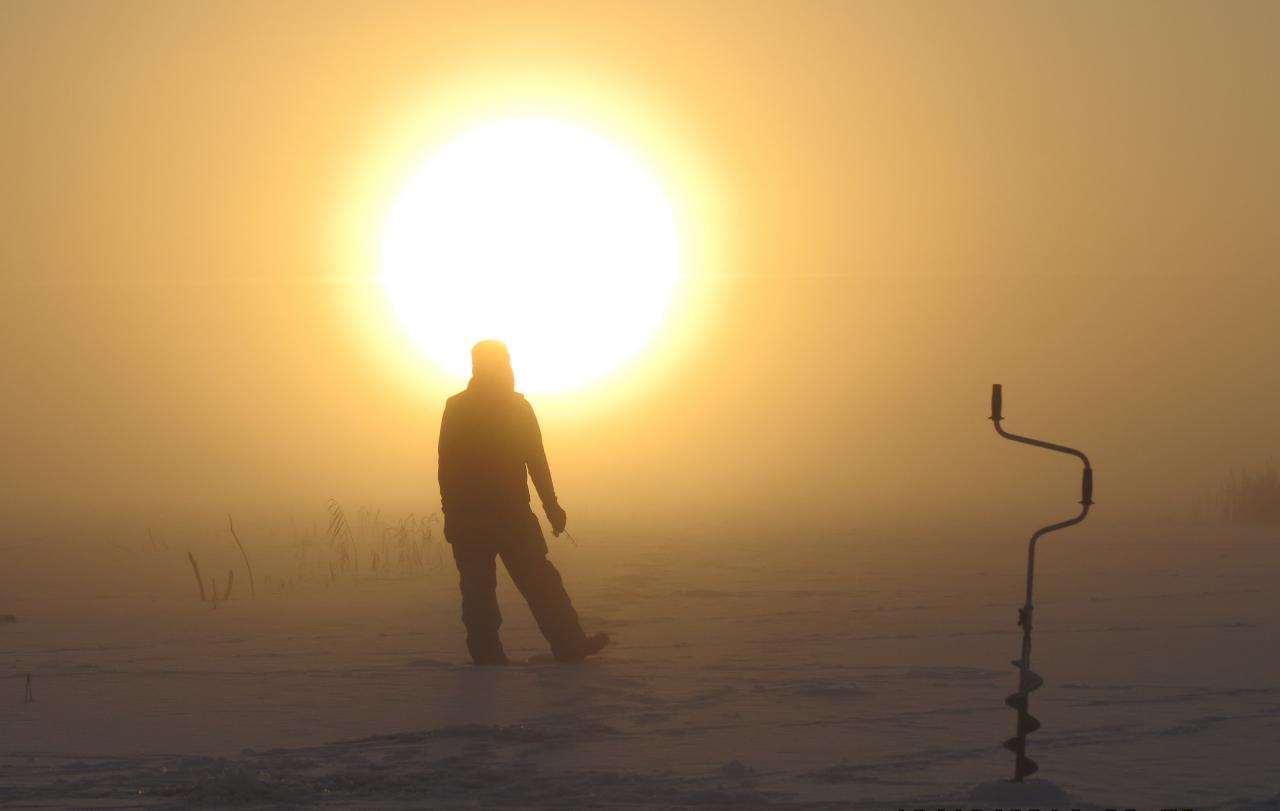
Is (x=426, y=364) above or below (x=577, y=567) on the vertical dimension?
above

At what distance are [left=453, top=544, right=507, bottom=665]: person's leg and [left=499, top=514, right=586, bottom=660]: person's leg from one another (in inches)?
5.5

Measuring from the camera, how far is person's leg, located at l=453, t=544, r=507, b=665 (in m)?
9.03

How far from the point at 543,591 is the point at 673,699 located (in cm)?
204

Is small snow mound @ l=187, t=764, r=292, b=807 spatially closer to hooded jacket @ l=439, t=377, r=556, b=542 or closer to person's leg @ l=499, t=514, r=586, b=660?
person's leg @ l=499, t=514, r=586, b=660

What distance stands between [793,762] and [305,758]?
1873mm

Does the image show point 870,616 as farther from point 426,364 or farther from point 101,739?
point 426,364

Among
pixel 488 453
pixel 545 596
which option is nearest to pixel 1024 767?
pixel 545 596

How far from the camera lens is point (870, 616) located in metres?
10.8

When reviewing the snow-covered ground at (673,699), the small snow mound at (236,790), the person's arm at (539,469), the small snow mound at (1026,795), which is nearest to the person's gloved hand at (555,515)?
the person's arm at (539,469)

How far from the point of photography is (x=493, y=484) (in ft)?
31.4

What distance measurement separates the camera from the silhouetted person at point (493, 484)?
372 inches

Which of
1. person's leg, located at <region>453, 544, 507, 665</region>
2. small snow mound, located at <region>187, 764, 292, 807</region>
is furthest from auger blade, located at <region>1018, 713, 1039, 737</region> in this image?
person's leg, located at <region>453, 544, 507, 665</region>

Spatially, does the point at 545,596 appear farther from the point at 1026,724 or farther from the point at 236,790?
the point at 1026,724

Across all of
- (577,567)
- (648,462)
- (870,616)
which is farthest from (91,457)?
(870,616)
